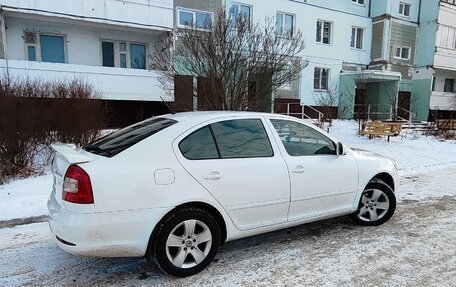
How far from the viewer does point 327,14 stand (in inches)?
860

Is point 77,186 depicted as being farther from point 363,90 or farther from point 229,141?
point 363,90

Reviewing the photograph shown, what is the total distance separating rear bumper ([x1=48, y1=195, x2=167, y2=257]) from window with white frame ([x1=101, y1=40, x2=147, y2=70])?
14279 millimetres

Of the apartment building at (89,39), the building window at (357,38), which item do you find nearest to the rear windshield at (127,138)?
the apartment building at (89,39)

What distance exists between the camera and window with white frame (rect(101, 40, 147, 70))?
16094 mm

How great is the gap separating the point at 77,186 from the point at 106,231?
473 mm

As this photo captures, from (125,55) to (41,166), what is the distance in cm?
1017

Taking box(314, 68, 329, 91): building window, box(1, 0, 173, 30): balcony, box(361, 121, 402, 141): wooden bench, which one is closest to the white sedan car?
box(361, 121, 402, 141): wooden bench

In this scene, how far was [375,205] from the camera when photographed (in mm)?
4863

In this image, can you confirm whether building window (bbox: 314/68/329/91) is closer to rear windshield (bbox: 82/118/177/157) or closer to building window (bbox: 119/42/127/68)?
building window (bbox: 119/42/127/68)

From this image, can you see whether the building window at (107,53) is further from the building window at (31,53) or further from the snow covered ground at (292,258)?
the snow covered ground at (292,258)

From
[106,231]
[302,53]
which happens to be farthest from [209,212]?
[302,53]

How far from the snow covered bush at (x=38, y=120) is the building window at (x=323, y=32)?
1718cm

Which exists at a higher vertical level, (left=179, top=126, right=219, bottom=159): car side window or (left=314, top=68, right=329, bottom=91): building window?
(left=314, top=68, right=329, bottom=91): building window

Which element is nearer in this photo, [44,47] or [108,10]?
[108,10]
